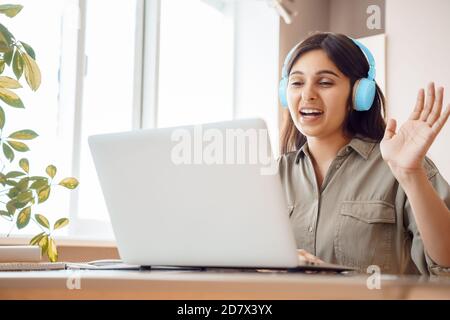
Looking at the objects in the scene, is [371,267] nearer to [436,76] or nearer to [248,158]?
[248,158]

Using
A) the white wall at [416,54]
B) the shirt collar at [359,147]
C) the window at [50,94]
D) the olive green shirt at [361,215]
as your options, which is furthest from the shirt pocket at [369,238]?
the white wall at [416,54]

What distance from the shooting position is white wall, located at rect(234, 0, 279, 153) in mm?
3820

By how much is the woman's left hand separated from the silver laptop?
39cm

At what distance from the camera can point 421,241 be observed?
1.45 meters

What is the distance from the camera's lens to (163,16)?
3469 millimetres

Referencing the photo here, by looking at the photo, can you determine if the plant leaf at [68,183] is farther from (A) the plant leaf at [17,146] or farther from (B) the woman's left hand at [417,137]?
(B) the woman's left hand at [417,137]

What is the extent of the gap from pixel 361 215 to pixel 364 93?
313mm

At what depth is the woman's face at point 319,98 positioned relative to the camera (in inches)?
66.5

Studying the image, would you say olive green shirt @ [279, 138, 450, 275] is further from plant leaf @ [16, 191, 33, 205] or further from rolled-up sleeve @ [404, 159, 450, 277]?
plant leaf @ [16, 191, 33, 205]

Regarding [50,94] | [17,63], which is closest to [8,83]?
[17,63]

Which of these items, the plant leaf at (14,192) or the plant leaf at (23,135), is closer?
the plant leaf at (14,192)

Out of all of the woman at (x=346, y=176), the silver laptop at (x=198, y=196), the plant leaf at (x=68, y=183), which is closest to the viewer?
the silver laptop at (x=198, y=196)

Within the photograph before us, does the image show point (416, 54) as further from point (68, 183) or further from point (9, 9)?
point (9, 9)
